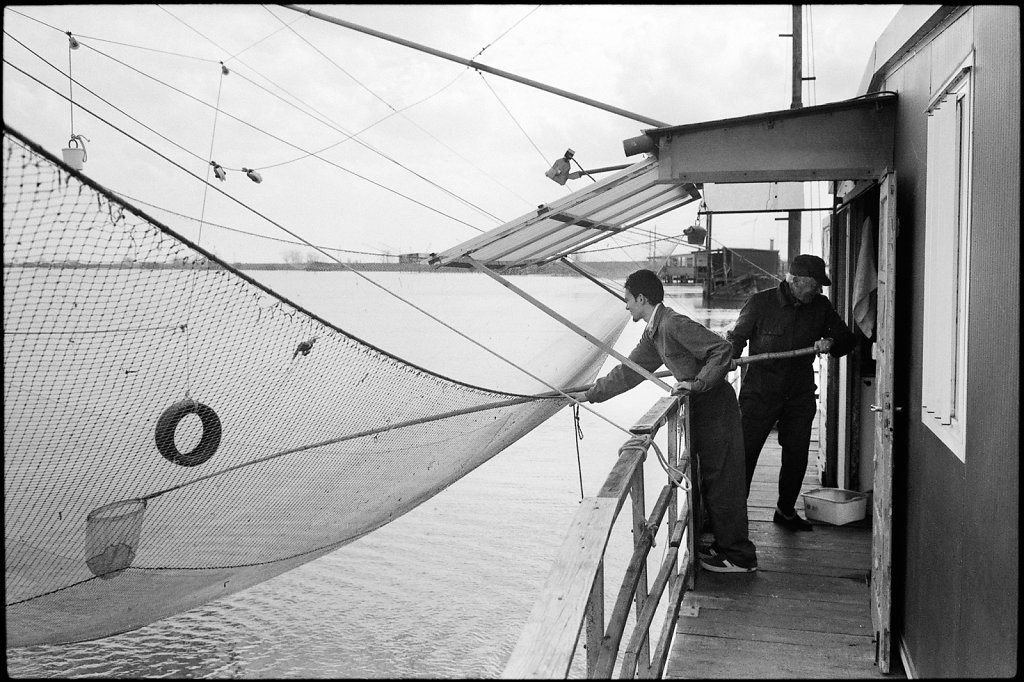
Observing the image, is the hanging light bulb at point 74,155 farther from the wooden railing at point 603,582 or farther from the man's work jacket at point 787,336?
the man's work jacket at point 787,336

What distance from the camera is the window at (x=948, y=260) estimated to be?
100 inches

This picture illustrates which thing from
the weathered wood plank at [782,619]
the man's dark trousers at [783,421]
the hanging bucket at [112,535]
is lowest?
the weathered wood plank at [782,619]

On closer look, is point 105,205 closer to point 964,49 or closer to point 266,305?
point 266,305

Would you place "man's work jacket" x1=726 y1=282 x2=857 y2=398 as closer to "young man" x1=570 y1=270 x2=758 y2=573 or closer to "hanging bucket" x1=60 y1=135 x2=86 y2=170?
"young man" x1=570 y1=270 x2=758 y2=573

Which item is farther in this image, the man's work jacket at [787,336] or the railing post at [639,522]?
the man's work jacket at [787,336]

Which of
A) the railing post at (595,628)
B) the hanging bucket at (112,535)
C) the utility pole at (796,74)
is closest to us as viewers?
the railing post at (595,628)

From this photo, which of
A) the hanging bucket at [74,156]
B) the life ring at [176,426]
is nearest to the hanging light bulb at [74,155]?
the hanging bucket at [74,156]

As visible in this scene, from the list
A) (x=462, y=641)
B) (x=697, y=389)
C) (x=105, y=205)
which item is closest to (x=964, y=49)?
(x=697, y=389)

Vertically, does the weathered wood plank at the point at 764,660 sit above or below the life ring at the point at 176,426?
below

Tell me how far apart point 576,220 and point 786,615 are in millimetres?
2178

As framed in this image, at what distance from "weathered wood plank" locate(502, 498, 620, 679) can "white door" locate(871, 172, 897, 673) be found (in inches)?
66.7

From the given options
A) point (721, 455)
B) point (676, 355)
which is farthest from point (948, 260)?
point (721, 455)

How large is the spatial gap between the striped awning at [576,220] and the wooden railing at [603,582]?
1035 mm

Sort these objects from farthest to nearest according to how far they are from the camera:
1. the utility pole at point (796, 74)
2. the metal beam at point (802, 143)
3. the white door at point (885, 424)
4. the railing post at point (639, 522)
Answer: the utility pole at point (796, 74) → the metal beam at point (802, 143) → the white door at point (885, 424) → the railing post at point (639, 522)
